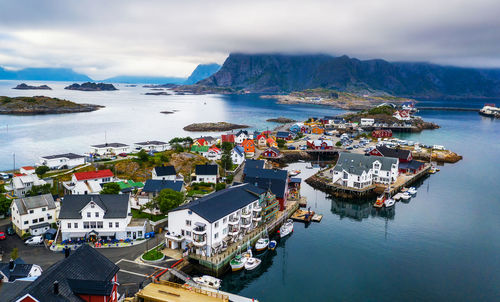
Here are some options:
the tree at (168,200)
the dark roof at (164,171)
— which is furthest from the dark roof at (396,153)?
the tree at (168,200)

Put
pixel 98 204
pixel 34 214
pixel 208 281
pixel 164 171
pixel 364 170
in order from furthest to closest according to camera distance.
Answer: pixel 364 170 < pixel 164 171 < pixel 34 214 < pixel 98 204 < pixel 208 281

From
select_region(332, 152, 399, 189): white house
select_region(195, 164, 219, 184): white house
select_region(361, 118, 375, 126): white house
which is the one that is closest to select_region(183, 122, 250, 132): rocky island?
select_region(361, 118, 375, 126): white house

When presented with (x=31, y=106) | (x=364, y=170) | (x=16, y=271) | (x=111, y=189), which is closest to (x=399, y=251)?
(x=364, y=170)

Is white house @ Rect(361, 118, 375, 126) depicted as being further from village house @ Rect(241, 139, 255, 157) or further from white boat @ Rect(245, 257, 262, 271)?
white boat @ Rect(245, 257, 262, 271)

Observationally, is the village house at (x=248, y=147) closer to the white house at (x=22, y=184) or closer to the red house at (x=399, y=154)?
the red house at (x=399, y=154)

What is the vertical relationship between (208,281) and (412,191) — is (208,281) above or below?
above

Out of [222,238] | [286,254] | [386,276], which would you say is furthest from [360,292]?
[222,238]

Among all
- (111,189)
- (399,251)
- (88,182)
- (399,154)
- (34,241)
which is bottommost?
(399,251)

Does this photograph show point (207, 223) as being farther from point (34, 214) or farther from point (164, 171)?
point (164, 171)
